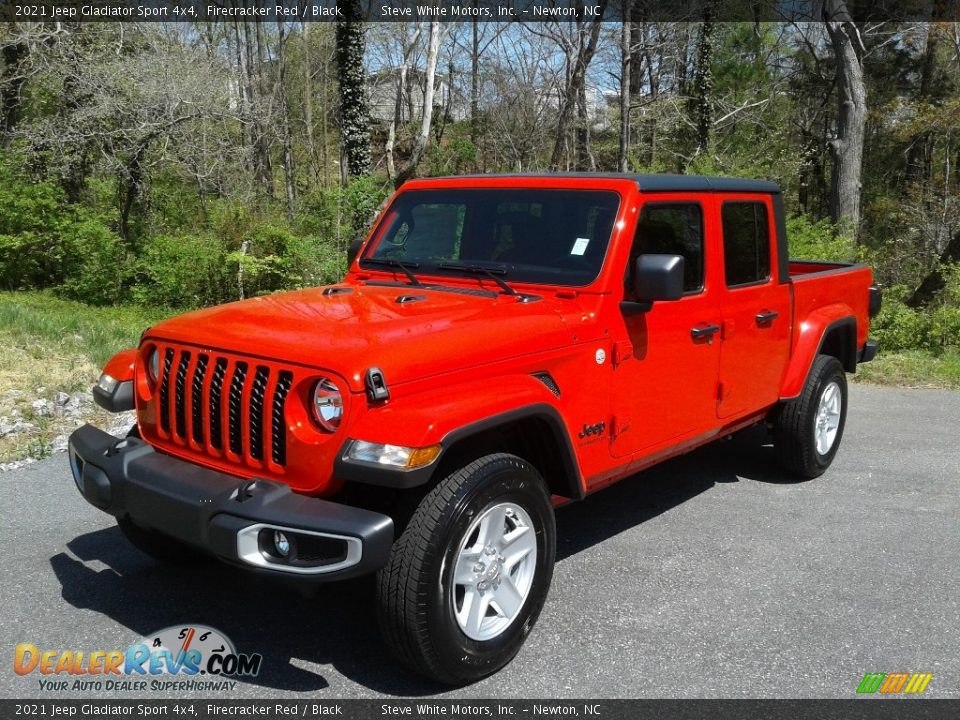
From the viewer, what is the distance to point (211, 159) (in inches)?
645

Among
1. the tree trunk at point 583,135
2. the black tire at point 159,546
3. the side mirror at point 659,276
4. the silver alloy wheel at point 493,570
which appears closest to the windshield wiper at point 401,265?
the side mirror at point 659,276

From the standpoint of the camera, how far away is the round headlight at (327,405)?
3.09m

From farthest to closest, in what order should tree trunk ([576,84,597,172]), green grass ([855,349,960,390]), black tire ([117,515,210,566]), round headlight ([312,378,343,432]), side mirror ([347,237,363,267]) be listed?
tree trunk ([576,84,597,172]) < green grass ([855,349,960,390]) < side mirror ([347,237,363,267]) < black tire ([117,515,210,566]) < round headlight ([312,378,343,432])

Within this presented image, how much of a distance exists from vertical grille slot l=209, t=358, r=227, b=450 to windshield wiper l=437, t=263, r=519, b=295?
4.61 feet

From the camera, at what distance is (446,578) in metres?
3.04

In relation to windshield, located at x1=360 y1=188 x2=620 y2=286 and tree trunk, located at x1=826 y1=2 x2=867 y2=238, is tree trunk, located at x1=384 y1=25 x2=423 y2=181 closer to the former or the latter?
tree trunk, located at x1=826 y1=2 x2=867 y2=238

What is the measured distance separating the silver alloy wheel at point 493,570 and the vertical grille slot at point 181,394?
4.24ft

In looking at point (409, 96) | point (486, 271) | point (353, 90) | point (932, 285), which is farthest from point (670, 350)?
point (409, 96)

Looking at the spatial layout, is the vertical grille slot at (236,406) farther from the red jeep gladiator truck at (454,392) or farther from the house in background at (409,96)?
the house in background at (409,96)

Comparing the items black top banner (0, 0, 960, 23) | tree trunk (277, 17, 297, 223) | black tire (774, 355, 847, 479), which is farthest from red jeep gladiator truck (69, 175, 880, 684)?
tree trunk (277, 17, 297, 223)

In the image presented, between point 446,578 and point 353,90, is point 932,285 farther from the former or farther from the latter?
point 446,578

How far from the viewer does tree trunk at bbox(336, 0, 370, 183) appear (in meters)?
13.6

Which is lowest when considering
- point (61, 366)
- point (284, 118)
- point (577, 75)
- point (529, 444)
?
point (61, 366)

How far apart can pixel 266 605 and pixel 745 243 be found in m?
3.29
